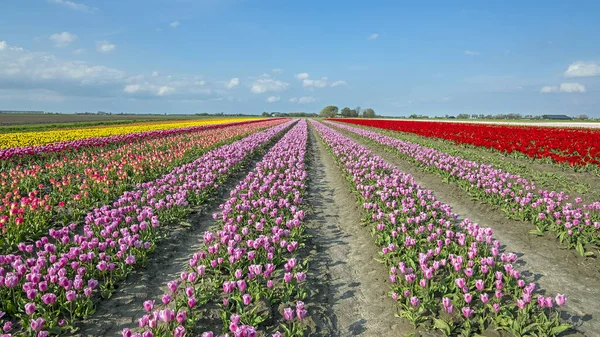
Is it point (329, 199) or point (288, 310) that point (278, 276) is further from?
point (329, 199)

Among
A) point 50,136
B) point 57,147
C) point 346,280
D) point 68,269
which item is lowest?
point 346,280

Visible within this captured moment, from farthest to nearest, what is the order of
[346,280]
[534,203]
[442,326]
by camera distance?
[534,203] → [346,280] → [442,326]

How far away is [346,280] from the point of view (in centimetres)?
604

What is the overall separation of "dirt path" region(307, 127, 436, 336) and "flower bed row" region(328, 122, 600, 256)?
14.4 ft

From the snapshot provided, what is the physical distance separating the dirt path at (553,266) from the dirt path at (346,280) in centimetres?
254

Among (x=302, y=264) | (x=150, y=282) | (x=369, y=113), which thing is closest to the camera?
(x=150, y=282)

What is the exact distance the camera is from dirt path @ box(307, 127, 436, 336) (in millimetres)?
4727

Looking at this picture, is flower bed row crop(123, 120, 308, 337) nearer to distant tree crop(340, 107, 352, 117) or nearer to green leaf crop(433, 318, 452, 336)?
green leaf crop(433, 318, 452, 336)

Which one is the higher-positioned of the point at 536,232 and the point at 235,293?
the point at 536,232

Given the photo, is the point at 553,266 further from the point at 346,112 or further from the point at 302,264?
the point at 346,112

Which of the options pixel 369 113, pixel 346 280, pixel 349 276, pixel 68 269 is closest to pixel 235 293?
pixel 346 280

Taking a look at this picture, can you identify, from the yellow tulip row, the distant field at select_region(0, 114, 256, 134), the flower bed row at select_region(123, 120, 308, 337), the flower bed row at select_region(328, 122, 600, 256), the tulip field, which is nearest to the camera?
the flower bed row at select_region(123, 120, 308, 337)

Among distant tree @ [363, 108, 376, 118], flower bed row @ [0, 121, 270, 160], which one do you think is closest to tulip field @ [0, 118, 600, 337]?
flower bed row @ [0, 121, 270, 160]

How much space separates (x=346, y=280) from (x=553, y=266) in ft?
13.9
